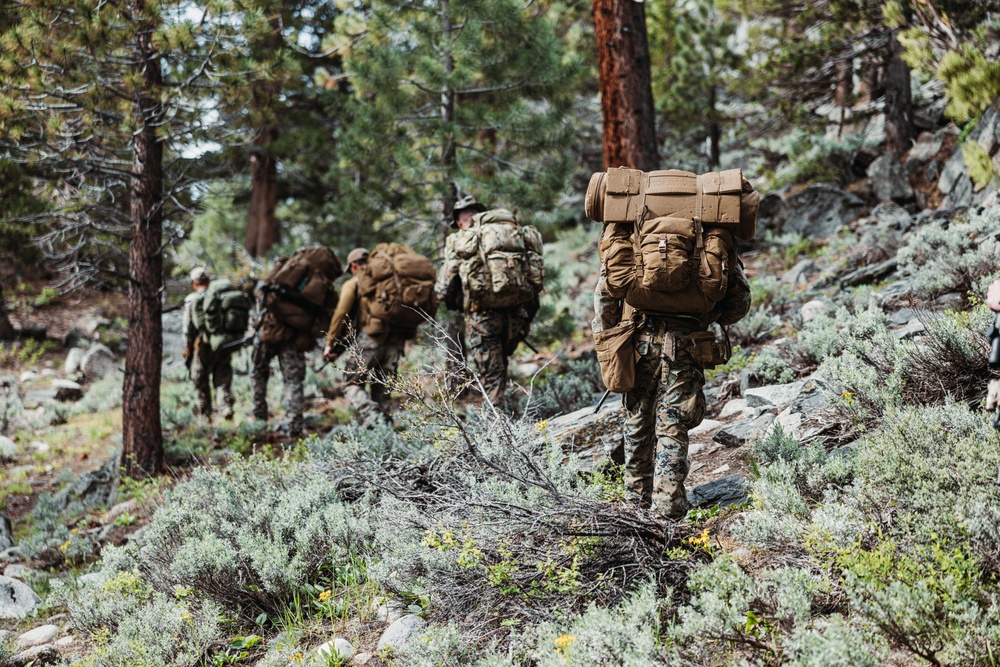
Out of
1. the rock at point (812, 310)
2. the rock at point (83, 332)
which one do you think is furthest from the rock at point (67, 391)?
the rock at point (812, 310)

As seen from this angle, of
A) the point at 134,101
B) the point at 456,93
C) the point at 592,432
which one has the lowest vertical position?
the point at 592,432

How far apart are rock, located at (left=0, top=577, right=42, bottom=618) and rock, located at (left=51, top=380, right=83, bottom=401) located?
940cm

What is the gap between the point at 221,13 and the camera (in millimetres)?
7508

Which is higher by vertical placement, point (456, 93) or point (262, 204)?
point (456, 93)

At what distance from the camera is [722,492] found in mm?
4559

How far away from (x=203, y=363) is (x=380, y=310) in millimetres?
4211

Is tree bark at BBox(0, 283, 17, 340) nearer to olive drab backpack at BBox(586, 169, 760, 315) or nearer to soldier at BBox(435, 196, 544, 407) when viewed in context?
soldier at BBox(435, 196, 544, 407)

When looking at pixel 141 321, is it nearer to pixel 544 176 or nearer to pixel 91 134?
pixel 91 134

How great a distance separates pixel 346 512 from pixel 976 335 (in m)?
4.62

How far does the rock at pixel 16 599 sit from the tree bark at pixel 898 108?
13.5m

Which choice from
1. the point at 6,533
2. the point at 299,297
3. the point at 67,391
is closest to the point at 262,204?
the point at 67,391

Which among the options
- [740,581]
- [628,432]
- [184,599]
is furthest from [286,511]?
[740,581]

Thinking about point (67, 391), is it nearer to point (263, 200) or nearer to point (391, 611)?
point (263, 200)

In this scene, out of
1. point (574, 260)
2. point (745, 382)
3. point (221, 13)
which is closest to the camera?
point (745, 382)
